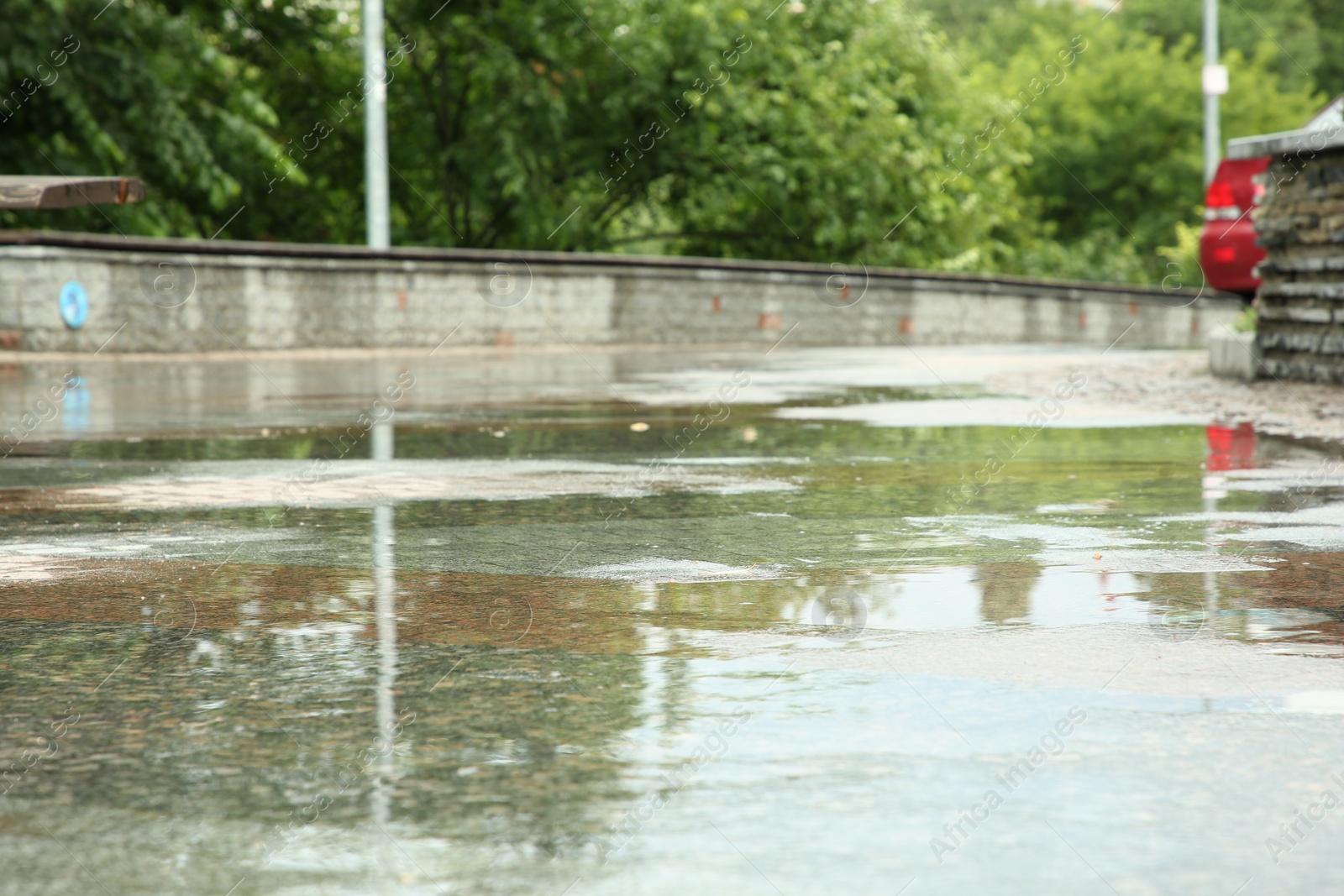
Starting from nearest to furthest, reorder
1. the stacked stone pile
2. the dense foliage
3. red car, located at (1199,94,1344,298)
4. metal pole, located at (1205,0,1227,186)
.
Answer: the stacked stone pile
red car, located at (1199,94,1344,298)
the dense foliage
metal pole, located at (1205,0,1227,186)

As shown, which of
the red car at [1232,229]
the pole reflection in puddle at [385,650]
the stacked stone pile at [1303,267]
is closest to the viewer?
the pole reflection in puddle at [385,650]

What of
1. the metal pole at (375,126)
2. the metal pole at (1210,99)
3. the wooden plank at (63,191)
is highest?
the metal pole at (1210,99)

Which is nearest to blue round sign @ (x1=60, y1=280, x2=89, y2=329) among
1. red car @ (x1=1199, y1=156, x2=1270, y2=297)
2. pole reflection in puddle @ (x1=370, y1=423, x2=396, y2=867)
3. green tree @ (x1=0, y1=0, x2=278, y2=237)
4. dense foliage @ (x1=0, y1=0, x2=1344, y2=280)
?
green tree @ (x1=0, y1=0, x2=278, y2=237)

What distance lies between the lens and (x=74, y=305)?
18984mm

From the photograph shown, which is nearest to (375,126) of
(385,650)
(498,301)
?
(498,301)

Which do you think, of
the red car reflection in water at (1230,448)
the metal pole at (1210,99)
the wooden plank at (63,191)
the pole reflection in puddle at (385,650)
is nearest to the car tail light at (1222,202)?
the red car reflection in water at (1230,448)

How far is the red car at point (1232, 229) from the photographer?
1697 cm

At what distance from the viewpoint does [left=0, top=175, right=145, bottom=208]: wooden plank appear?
12648mm

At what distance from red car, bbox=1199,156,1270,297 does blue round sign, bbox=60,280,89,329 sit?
10.8 metres

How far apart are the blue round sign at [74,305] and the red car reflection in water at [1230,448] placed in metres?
11.5

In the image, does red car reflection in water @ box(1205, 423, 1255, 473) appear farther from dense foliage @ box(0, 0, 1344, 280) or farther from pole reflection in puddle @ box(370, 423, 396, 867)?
dense foliage @ box(0, 0, 1344, 280)

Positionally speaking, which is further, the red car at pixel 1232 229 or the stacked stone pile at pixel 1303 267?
the red car at pixel 1232 229

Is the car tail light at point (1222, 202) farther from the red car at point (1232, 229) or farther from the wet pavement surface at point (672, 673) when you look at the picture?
the wet pavement surface at point (672, 673)

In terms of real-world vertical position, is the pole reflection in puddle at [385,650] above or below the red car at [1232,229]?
below
